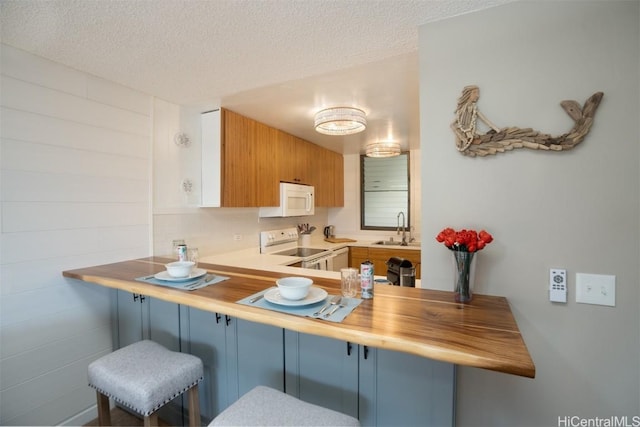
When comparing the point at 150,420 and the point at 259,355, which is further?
the point at 259,355

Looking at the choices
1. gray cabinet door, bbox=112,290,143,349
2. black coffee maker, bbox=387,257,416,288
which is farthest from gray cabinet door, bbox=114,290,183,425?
black coffee maker, bbox=387,257,416,288

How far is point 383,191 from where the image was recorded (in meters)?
4.61

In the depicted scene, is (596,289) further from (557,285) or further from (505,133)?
(505,133)

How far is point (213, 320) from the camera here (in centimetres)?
174

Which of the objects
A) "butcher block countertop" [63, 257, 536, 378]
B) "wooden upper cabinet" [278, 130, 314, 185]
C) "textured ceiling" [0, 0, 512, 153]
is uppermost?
"textured ceiling" [0, 0, 512, 153]

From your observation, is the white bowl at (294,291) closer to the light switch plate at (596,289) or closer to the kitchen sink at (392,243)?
Result: the light switch plate at (596,289)

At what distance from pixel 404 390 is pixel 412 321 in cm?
48

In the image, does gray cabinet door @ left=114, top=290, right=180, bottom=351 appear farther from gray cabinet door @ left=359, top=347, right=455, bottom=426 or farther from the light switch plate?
the light switch plate

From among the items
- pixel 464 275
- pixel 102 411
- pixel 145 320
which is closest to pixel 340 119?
pixel 464 275

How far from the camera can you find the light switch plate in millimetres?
1112

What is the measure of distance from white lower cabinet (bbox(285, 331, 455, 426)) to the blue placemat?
0.94 feet

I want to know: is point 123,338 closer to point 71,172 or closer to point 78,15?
point 71,172

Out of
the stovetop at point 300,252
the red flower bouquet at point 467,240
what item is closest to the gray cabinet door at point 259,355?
the red flower bouquet at point 467,240

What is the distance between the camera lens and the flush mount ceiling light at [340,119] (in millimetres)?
2242
